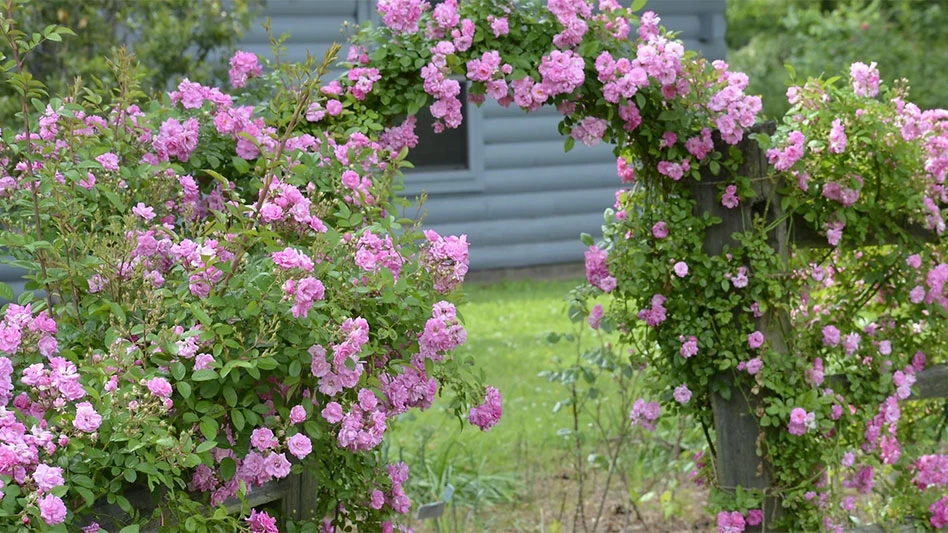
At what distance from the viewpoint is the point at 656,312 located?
343 centimetres

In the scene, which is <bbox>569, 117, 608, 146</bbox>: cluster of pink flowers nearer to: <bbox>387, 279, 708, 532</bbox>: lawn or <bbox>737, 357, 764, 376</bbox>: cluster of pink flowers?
<bbox>387, 279, 708, 532</bbox>: lawn

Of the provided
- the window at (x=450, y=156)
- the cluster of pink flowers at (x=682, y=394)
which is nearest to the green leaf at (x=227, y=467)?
the cluster of pink flowers at (x=682, y=394)

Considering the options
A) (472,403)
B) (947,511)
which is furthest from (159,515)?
(947,511)

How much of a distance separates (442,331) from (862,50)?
1323cm

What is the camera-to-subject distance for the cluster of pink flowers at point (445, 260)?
95.3 inches

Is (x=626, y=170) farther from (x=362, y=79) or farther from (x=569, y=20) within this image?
(x=362, y=79)

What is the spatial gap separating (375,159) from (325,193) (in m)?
0.19

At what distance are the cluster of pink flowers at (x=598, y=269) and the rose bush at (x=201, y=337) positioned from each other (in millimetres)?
919

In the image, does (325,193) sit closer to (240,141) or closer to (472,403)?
(240,141)

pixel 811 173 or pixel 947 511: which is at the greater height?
pixel 811 173

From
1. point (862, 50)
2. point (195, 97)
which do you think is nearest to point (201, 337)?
point (195, 97)

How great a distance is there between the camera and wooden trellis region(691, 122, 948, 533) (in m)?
3.38

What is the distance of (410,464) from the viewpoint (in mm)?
4758

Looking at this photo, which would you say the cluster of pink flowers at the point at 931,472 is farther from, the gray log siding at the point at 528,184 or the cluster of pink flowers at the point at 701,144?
the gray log siding at the point at 528,184
